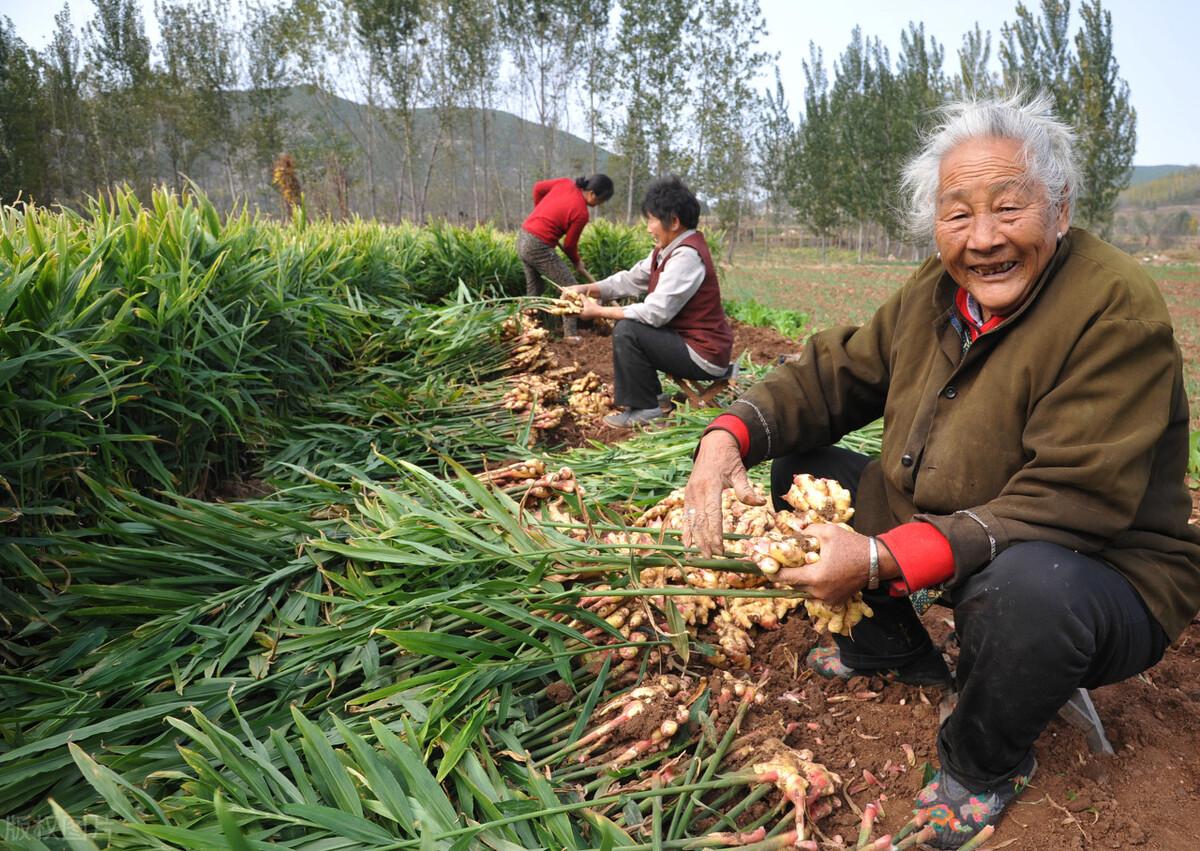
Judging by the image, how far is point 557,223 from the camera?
19.5ft

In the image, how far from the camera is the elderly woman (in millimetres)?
1175

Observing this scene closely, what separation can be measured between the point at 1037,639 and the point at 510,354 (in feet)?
11.3

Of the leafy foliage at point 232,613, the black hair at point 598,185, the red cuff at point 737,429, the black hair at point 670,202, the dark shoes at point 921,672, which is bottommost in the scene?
the dark shoes at point 921,672

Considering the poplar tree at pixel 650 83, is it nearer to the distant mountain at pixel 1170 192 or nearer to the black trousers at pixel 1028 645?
the black trousers at pixel 1028 645

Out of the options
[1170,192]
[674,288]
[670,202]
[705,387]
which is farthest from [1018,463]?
[1170,192]

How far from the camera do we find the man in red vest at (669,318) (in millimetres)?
3896

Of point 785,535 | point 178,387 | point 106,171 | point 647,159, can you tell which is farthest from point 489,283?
point 106,171

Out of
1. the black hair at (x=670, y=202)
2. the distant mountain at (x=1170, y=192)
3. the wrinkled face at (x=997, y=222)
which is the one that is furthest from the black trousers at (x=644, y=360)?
the distant mountain at (x=1170, y=192)

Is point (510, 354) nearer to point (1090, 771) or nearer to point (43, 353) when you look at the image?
point (43, 353)

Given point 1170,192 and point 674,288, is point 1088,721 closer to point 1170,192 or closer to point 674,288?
point 674,288

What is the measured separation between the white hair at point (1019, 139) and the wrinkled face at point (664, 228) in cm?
247

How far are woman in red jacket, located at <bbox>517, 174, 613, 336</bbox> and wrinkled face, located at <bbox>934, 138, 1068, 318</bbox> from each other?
4.69 metres

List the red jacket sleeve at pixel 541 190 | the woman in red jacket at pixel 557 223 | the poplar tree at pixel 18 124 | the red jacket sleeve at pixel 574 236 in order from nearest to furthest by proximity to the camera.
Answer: the woman in red jacket at pixel 557 223, the red jacket sleeve at pixel 574 236, the red jacket sleeve at pixel 541 190, the poplar tree at pixel 18 124

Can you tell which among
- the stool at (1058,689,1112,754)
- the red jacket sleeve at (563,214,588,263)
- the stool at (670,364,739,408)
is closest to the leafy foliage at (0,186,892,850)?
the stool at (1058,689,1112,754)
